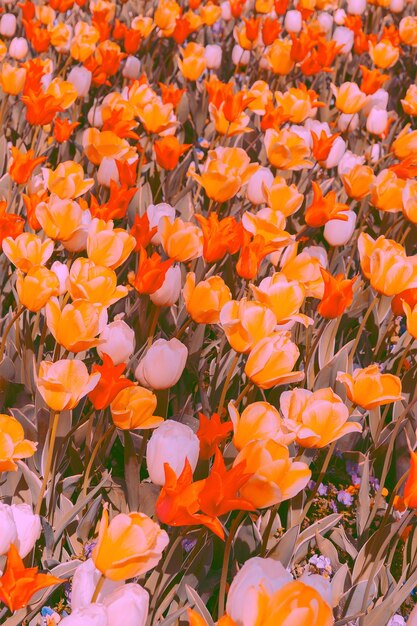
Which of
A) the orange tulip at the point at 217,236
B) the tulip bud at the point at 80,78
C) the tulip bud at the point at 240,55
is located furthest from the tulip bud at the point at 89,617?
the tulip bud at the point at 240,55

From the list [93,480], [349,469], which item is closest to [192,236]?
[93,480]

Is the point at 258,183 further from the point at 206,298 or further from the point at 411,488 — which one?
the point at 411,488

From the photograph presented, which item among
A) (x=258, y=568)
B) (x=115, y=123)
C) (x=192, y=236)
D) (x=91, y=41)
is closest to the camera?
(x=258, y=568)

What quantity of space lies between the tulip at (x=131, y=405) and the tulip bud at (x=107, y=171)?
46.6 inches

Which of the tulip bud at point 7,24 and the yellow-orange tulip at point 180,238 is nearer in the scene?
the yellow-orange tulip at point 180,238

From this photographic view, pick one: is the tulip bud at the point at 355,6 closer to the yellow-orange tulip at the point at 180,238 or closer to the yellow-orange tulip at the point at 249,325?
the yellow-orange tulip at the point at 180,238

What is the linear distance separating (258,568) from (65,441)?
2.47 ft

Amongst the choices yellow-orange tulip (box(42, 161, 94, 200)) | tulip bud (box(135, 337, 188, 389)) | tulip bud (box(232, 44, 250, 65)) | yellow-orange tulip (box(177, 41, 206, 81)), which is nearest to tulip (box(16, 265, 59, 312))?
tulip bud (box(135, 337, 188, 389))

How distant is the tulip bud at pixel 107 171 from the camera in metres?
2.42

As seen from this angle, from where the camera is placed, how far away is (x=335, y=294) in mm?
1775

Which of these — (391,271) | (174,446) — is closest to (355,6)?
(391,271)

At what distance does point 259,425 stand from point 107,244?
682 mm

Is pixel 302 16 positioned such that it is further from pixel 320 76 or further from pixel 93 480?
pixel 93 480

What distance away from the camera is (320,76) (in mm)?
4531
